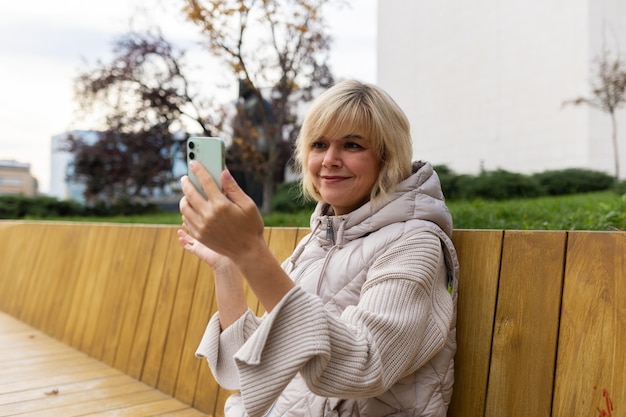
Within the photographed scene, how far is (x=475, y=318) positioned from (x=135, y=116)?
10.9 meters

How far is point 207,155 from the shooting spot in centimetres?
136

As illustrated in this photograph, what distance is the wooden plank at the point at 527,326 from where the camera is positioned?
65.0 inches

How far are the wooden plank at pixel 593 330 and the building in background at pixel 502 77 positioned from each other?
12.9m

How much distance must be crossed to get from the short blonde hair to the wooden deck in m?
1.65

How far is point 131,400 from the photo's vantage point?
2951 millimetres

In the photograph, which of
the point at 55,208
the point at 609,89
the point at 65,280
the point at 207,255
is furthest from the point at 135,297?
the point at 609,89

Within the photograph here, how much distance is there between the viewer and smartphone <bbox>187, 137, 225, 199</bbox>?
130 cm

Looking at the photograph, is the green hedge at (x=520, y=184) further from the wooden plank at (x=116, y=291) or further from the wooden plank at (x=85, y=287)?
the wooden plank at (x=116, y=291)

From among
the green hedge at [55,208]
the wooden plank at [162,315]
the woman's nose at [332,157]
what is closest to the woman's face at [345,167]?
the woman's nose at [332,157]

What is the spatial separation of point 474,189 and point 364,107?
8.88 m

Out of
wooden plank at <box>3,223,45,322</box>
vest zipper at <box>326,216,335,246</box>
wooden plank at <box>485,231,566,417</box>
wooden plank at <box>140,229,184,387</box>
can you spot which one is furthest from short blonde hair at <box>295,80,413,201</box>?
wooden plank at <box>3,223,45,322</box>

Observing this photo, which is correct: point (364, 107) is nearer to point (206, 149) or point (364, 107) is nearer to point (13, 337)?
point (206, 149)

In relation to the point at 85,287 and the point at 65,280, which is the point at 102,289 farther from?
the point at 65,280

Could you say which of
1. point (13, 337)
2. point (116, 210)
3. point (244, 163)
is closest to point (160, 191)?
point (116, 210)
